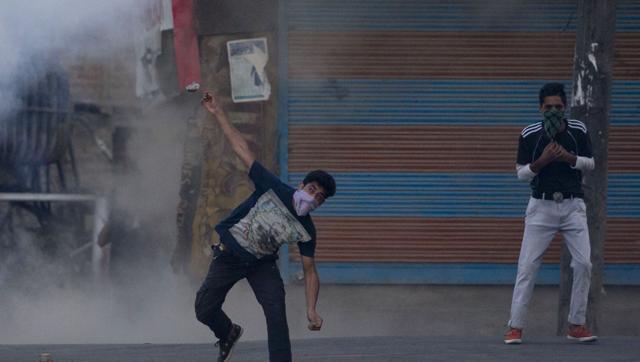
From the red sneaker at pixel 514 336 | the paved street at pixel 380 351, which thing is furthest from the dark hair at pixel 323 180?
the red sneaker at pixel 514 336

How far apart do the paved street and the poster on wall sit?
2964 mm

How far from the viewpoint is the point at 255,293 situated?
6949mm

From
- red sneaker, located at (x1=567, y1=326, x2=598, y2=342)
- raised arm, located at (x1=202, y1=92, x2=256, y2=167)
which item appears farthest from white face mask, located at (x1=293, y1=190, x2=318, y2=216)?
red sneaker, located at (x1=567, y1=326, x2=598, y2=342)

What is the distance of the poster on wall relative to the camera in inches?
426

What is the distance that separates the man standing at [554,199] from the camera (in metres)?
7.82

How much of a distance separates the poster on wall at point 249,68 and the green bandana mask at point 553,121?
143 inches

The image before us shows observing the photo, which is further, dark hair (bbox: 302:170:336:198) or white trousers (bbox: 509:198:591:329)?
white trousers (bbox: 509:198:591:329)

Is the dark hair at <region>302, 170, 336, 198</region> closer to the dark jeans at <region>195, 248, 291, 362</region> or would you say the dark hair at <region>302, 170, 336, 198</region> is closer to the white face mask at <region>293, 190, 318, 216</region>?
the white face mask at <region>293, 190, 318, 216</region>

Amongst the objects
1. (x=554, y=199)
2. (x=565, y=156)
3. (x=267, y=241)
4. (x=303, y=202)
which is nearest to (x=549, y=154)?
(x=565, y=156)

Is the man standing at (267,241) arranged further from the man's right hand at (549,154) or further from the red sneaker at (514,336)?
the red sneaker at (514,336)

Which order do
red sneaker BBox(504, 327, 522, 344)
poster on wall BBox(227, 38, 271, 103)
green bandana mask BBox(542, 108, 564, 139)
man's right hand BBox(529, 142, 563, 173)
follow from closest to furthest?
man's right hand BBox(529, 142, 563, 173) < green bandana mask BBox(542, 108, 564, 139) < red sneaker BBox(504, 327, 522, 344) < poster on wall BBox(227, 38, 271, 103)

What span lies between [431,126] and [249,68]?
1.76 meters

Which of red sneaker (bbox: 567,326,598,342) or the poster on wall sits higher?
the poster on wall

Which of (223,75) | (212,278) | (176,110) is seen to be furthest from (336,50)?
(212,278)
